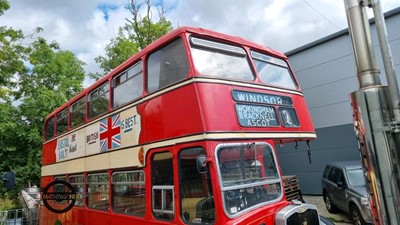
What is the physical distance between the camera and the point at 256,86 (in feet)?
16.0

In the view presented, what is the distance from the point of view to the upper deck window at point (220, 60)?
14.7ft

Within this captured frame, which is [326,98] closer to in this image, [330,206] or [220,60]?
[330,206]

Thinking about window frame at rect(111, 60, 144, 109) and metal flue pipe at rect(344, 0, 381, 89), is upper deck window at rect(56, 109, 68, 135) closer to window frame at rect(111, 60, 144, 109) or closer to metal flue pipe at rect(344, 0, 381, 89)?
window frame at rect(111, 60, 144, 109)

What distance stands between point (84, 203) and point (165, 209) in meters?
3.31

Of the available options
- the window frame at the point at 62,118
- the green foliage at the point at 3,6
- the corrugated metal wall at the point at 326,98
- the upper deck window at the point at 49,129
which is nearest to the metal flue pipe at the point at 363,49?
the window frame at the point at 62,118

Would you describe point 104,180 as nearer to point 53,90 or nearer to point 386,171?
point 386,171

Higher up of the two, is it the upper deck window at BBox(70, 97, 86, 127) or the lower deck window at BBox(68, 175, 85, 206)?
the upper deck window at BBox(70, 97, 86, 127)

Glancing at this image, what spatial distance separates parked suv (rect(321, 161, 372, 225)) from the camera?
7.59 m

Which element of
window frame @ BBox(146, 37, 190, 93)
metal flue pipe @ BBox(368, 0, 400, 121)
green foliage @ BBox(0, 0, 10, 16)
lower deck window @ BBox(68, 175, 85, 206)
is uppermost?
green foliage @ BBox(0, 0, 10, 16)

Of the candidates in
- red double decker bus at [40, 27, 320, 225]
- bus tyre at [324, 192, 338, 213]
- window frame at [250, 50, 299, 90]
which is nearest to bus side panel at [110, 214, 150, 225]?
red double decker bus at [40, 27, 320, 225]

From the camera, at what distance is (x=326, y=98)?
12703 millimetres

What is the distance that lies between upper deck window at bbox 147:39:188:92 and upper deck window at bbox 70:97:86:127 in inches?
122

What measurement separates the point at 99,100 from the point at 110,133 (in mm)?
1123

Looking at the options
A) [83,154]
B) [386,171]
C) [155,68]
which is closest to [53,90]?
[83,154]
